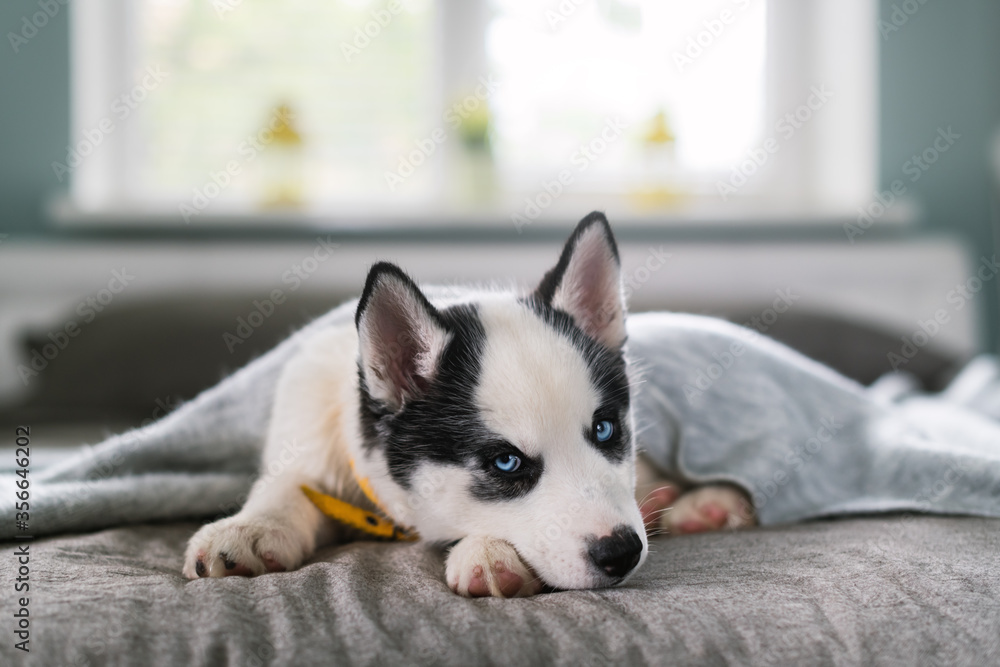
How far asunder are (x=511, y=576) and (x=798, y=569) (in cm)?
47

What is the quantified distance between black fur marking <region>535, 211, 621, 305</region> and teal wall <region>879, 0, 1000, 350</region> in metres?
3.26

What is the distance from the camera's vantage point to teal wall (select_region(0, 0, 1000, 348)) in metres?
3.74

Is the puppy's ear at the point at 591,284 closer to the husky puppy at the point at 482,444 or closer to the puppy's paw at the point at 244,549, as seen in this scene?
the husky puppy at the point at 482,444

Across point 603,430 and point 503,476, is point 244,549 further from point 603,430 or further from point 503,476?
point 603,430

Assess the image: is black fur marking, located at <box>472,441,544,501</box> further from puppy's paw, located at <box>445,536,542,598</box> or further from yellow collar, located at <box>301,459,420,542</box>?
yellow collar, located at <box>301,459,420,542</box>

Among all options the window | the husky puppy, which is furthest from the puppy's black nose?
the window

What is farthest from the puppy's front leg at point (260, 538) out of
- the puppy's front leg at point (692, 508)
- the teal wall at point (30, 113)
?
the teal wall at point (30, 113)

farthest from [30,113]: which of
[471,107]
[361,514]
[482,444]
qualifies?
[482,444]

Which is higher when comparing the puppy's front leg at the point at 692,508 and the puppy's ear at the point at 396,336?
the puppy's ear at the point at 396,336

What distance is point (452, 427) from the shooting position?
4.20 feet

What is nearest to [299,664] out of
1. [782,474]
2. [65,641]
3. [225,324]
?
[65,641]

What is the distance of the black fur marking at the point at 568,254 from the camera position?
4.59 feet

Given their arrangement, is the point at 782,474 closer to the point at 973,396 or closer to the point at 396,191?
the point at 973,396

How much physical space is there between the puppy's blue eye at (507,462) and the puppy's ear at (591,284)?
1.17ft
